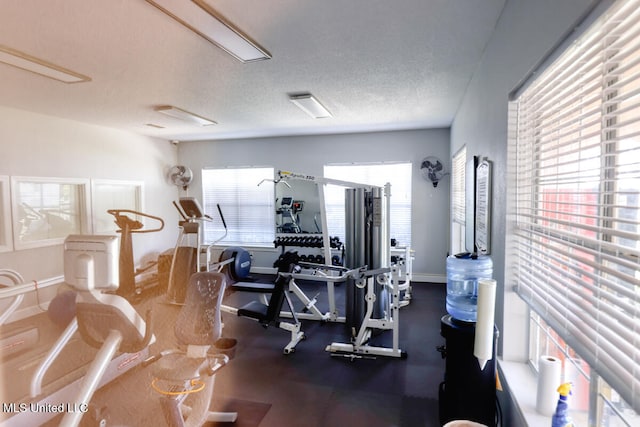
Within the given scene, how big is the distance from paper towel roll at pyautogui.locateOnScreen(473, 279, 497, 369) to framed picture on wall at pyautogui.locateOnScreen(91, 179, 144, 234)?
5.17 meters

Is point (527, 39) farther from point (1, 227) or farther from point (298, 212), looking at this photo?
point (1, 227)

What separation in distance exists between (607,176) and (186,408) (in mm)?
2463

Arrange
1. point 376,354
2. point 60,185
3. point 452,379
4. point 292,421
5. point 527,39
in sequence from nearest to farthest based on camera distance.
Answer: point 527,39
point 452,379
point 292,421
point 376,354
point 60,185

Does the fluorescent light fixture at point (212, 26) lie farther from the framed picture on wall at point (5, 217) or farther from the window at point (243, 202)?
the window at point (243, 202)

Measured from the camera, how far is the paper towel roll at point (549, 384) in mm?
1280

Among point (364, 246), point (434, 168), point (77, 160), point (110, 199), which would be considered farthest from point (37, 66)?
point (434, 168)

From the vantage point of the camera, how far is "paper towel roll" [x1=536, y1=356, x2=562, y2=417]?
1280mm

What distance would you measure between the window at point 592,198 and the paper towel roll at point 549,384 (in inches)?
5.8

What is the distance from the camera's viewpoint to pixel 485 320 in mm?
1438

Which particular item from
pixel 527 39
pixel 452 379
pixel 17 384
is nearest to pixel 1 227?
pixel 17 384

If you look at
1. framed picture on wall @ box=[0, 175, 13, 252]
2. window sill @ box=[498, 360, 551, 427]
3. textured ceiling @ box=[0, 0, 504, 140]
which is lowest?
window sill @ box=[498, 360, 551, 427]

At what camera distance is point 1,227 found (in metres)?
3.76

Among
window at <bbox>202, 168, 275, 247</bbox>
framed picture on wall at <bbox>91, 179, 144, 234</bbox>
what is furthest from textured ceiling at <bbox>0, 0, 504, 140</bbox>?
window at <bbox>202, 168, 275, 247</bbox>

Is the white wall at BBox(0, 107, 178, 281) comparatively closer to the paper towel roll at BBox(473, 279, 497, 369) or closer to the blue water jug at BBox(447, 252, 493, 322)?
the blue water jug at BBox(447, 252, 493, 322)
